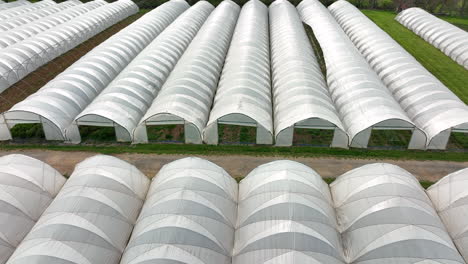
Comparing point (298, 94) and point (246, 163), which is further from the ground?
point (298, 94)

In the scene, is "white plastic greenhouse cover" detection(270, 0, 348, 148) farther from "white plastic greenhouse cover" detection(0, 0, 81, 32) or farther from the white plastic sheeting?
"white plastic greenhouse cover" detection(0, 0, 81, 32)

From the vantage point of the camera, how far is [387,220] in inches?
680

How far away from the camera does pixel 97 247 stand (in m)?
16.4

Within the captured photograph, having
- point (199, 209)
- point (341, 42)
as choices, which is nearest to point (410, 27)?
point (341, 42)

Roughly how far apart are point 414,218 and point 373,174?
390cm

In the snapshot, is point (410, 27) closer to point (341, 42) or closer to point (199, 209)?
point (341, 42)

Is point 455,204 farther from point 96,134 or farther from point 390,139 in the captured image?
point 96,134

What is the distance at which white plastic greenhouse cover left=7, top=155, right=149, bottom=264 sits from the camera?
A: 51.4 ft

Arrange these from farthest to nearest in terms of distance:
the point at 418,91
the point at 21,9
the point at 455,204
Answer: the point at 21,9 < the point at 418,91 < the point at 455,204

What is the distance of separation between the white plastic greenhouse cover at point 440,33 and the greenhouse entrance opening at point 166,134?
4462 cm

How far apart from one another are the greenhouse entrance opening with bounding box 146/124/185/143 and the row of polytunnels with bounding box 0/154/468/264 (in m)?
8.47

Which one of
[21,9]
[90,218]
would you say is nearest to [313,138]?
[90,218]

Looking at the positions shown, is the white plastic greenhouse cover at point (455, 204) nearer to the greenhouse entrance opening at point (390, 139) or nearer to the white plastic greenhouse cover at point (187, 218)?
the greenhouse entrance opening at point (390, 139)

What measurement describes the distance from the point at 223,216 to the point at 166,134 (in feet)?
50.7
